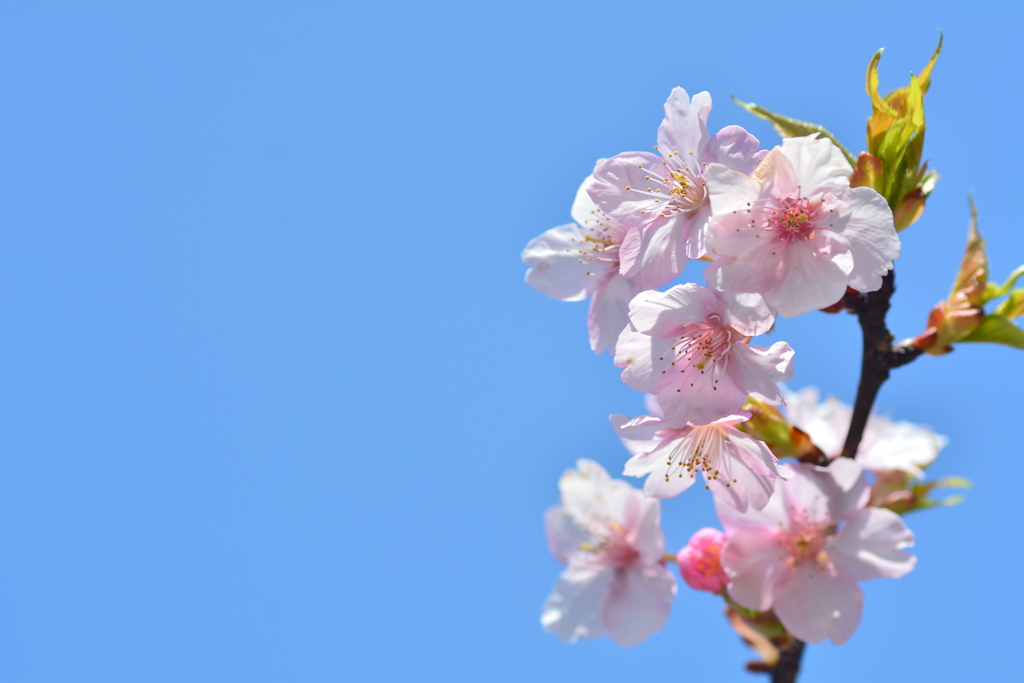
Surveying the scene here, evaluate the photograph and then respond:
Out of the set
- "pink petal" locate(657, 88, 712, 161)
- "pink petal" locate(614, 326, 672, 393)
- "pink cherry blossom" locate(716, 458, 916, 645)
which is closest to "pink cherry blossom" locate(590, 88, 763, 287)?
"pink petal" locate(657, 88, 712, 161)

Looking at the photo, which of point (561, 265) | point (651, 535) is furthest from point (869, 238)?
point (651, 535)

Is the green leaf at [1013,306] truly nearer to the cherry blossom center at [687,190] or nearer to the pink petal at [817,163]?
the pink petal at [817,163]

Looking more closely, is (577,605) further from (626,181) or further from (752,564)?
(626,181)

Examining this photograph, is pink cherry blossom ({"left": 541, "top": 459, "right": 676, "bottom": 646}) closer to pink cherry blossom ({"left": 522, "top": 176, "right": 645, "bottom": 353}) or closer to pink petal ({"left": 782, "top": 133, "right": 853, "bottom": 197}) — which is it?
pink cherry blossom ({"left": 522, "top": 176, "right": 645, "bottom": 353})

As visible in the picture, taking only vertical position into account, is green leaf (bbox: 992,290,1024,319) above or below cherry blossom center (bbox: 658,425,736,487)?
above

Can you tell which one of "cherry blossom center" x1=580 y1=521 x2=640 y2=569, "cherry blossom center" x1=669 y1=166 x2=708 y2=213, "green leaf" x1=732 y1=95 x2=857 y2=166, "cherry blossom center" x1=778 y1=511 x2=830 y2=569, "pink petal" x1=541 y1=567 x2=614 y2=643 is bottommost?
"pink petal" x1=541 y1=567 x2=614 y2=643

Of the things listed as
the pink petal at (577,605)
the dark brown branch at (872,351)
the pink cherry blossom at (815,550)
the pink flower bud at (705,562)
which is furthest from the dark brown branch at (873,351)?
the pink petal at (577,605)
